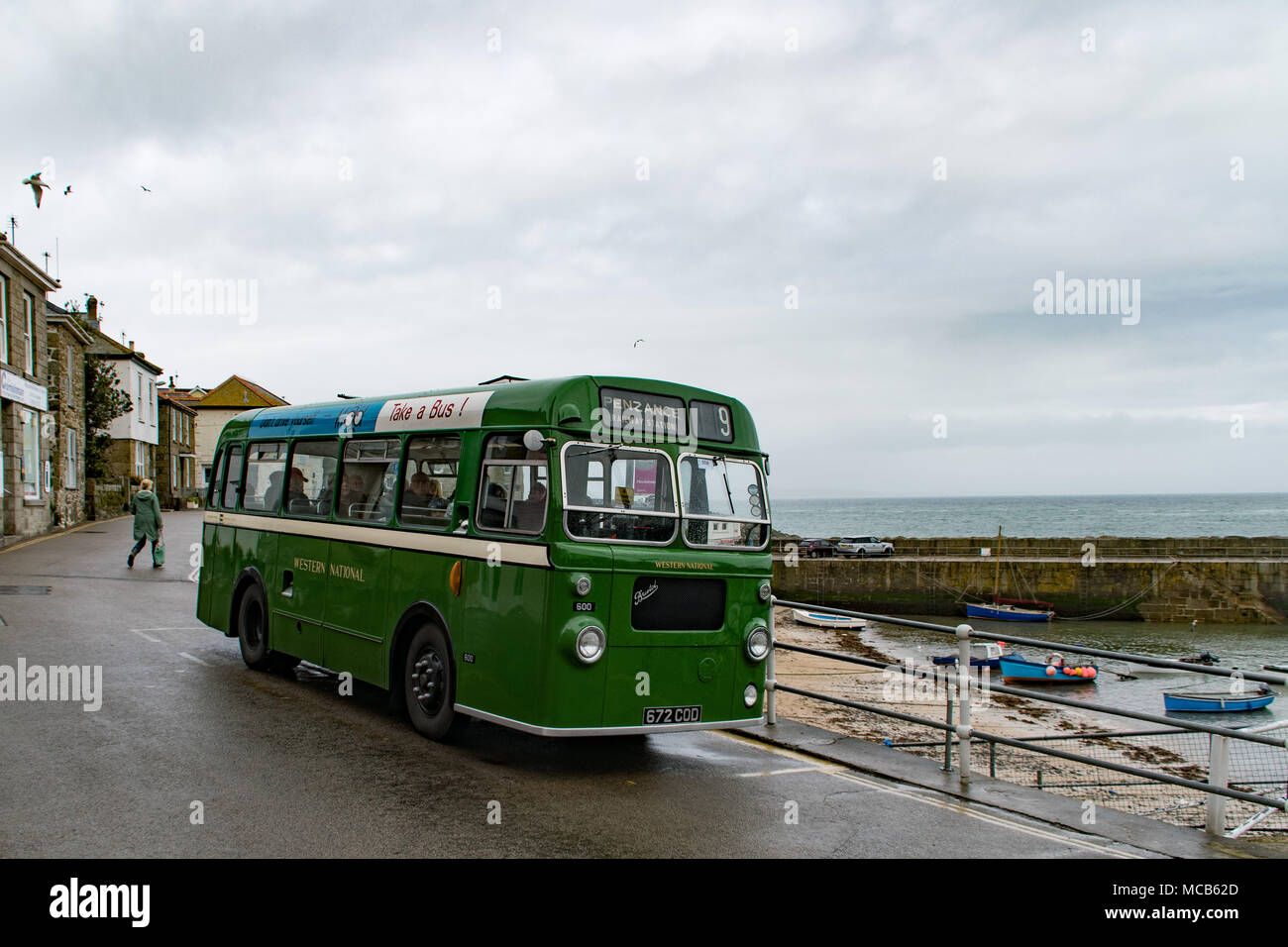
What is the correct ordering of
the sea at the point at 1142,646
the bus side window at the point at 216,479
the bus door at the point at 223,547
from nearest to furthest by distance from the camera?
the bus door at the point at 223,547, the bus side window at the point at 216,479, the sea at the point at 1142,646

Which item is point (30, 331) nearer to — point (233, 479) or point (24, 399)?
point (24, 399)

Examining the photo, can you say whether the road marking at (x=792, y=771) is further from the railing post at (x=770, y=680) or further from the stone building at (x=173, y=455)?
the stone building at (x=173, y=455)

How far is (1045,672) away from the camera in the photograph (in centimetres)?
3133

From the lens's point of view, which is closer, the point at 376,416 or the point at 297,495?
the point at 376,416

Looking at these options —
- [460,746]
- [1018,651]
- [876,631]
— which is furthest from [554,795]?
[876,631]

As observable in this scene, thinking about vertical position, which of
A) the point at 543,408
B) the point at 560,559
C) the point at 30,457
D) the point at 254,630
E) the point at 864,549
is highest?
the point at 30,457

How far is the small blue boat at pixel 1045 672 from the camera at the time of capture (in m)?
31.2

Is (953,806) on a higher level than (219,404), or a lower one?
lower

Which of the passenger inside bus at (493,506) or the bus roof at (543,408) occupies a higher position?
the bus roof at (543,408)

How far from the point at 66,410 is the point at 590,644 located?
108 feet

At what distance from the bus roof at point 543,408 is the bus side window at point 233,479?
2.77 meters

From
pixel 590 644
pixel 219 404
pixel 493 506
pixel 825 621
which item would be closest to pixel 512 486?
pixel 493 506

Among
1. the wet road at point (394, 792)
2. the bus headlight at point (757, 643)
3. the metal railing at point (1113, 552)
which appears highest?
the bus headlight at point (757, 643)

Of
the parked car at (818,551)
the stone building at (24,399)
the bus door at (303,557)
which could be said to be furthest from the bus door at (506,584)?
the parked car at (818,551)
